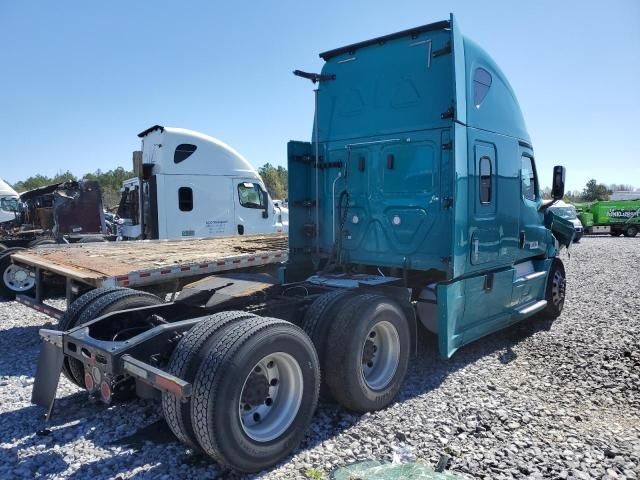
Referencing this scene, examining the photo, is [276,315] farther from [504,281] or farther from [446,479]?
[504,281]

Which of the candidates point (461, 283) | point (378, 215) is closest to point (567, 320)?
point (461, 283)

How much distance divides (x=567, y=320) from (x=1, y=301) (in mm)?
10374

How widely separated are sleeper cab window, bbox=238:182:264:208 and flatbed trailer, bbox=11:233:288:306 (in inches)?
127

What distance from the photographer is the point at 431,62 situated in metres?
5.12

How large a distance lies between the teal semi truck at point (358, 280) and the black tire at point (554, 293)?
32 millimetres

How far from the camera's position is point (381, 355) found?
4.49 metres

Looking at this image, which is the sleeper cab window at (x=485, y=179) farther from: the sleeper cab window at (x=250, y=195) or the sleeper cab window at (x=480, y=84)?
the sleeper cab window at (x=250, y=195)

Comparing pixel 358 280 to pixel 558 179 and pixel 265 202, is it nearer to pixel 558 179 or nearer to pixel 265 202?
pixel 558 179

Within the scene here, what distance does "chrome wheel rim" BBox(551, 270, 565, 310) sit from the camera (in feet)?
23.8

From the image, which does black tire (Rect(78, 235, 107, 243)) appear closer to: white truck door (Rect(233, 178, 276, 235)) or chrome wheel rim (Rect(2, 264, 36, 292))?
chrome wheel rim (Rect(2, 264, 36, 292))

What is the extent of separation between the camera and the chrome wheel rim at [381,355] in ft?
14.2

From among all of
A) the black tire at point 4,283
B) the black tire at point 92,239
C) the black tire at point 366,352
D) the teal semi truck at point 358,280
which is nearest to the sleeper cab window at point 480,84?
the teal semi truck at point 358,280

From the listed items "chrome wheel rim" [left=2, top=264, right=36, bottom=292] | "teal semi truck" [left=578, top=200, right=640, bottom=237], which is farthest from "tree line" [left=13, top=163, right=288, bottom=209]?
"chrome wheel rim" [left=2, top=264, right=36, bottom=292]

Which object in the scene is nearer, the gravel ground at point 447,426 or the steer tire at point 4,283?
the gravel ground at point 447,426
